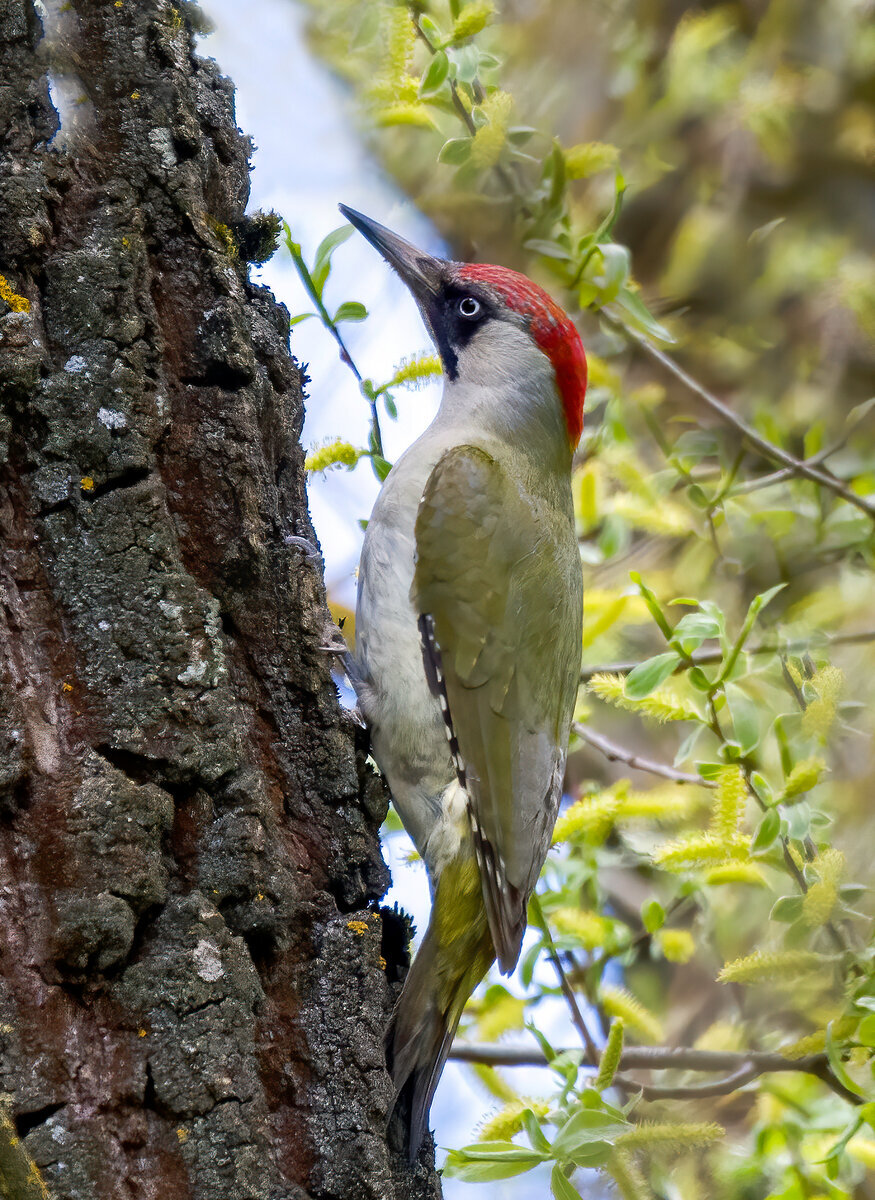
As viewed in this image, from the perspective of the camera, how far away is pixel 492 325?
3.50 m

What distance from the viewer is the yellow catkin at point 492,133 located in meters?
2.71

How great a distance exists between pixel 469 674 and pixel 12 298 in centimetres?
132

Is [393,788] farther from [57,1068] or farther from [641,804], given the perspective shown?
[57,1068]

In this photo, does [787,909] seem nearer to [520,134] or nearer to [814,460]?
[814,460]

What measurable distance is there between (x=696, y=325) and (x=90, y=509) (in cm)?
371

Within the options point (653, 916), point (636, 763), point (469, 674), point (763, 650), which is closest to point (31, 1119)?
point (469, 674)

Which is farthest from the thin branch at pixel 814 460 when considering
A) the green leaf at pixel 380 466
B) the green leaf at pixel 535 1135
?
the green leaf at pixel 535 1135

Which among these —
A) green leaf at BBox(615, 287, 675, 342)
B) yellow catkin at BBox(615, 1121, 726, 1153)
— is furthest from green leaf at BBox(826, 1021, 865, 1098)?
green leaf at BBox(615, 287, 675, 342)

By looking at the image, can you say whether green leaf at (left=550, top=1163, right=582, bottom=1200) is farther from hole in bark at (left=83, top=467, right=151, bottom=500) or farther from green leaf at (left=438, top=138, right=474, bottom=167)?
green leaf at (left=438, top=138, right=474, bottom=167)

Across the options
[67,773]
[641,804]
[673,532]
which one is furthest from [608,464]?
[67,773]

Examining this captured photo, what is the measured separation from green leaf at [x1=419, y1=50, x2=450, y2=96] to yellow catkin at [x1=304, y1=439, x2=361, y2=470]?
0.83 meters

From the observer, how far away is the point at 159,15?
7.27ft

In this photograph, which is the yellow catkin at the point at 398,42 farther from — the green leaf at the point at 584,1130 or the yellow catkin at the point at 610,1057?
the green leaf at the point at 584,1130

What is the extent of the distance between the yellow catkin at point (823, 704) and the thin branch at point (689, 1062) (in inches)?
30.9
